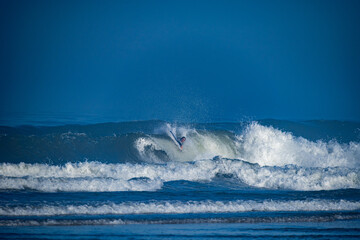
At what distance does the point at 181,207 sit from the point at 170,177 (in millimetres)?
4437

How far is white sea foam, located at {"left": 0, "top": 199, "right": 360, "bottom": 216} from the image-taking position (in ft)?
32.7

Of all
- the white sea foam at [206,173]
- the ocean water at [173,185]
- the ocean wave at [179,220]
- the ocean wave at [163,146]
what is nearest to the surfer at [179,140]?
the ocean wave at [163,146]

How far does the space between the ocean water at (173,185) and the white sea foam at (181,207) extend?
0.08 feet

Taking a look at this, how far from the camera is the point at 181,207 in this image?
34.9ft

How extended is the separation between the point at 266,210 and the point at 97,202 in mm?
3969

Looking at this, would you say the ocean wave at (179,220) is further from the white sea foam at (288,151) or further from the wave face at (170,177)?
the white sea foam at (288,151)

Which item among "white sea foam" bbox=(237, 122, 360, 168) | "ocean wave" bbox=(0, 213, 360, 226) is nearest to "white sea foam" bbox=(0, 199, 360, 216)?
"ocean wave" bbox=(0, 213, 360, 226)

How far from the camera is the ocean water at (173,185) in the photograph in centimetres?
899

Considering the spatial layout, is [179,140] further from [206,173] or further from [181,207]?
[181,207]

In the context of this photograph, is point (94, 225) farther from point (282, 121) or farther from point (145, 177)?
point (282, 121)

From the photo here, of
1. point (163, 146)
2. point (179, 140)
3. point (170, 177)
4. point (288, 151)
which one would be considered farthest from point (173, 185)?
point (288, 151)

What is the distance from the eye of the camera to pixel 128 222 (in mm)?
9312

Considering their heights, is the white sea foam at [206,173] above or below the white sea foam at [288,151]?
below

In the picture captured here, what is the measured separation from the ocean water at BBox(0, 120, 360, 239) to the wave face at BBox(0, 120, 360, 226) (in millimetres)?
34
